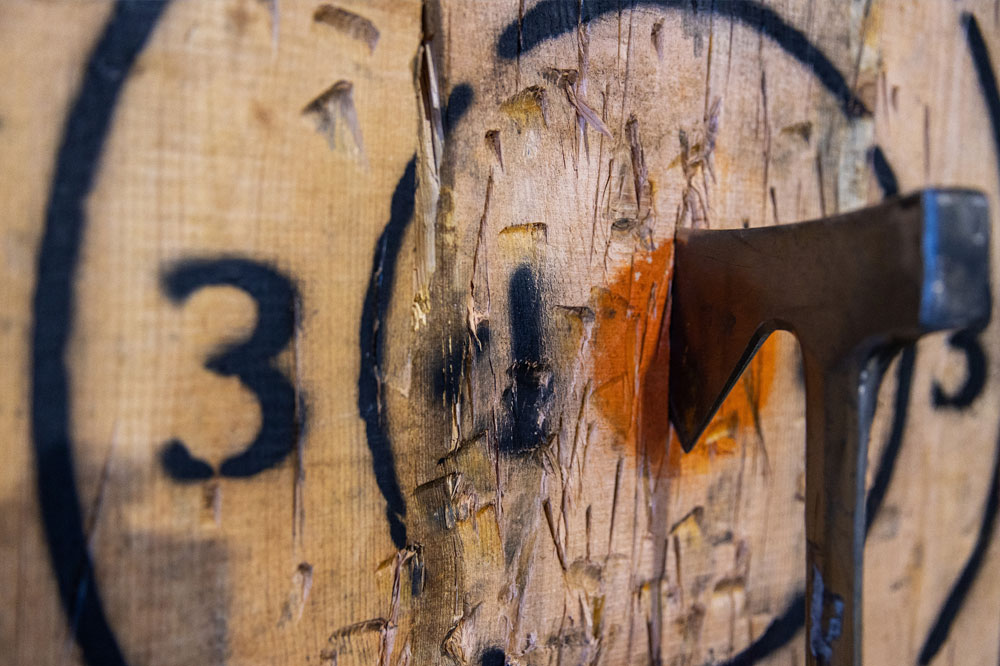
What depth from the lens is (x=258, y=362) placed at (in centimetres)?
54

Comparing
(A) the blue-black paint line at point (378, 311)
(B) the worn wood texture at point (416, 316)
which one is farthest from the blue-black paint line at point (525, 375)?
(A) the blue-black paint line at point (378, 311)

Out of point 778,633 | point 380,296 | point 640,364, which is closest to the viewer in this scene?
point 380,296

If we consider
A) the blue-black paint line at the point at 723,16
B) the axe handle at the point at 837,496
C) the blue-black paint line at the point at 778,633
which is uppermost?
the blue-black paint line at the point at 723,16

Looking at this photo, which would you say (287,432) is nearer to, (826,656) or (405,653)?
(405,653)

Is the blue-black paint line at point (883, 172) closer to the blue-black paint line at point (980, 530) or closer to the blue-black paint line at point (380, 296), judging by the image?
the blue-black paint line at point (980, 530)

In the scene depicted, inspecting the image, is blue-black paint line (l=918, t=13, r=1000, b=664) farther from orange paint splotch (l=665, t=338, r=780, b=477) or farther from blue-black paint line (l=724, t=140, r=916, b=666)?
orange paint splotch (l=665, t=338, r=780, b=477)

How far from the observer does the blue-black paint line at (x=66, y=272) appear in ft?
1.56

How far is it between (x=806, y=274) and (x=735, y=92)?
0.28m

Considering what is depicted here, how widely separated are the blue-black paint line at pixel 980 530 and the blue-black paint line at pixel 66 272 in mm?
1018

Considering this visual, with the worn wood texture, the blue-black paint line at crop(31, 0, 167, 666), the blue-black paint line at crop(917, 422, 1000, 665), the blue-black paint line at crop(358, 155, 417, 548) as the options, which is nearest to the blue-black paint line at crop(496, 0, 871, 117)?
the worn wood texture

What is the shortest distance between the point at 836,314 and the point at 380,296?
1.36 ft

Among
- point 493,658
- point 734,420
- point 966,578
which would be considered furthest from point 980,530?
point 493,658

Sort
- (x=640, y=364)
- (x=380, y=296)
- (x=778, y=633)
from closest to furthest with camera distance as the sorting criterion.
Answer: (x=380, y=296), (x=640, y=364), (x=778, y=633)

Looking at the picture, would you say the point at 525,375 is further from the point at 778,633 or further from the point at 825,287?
the point at 778,633
